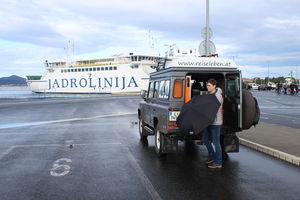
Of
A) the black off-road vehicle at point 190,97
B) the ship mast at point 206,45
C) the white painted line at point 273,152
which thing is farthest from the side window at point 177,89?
the ship mast at point 206,45

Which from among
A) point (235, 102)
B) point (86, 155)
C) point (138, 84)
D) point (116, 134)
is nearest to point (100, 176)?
point (86, 155)

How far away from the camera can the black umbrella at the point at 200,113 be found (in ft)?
20.4

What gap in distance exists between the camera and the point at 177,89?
7.07 metres

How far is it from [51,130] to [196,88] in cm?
677

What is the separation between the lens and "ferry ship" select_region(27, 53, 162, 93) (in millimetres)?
65000

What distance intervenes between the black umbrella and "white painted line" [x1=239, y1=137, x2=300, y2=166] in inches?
85.0

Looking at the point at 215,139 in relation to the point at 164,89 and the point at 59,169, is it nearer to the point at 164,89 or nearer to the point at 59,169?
the point at 164,89

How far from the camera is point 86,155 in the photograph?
8008mm

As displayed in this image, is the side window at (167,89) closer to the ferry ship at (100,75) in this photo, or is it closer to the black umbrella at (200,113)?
the black umbrella at (200,113)

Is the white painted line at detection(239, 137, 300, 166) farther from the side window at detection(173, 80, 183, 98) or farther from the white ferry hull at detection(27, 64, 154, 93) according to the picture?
the white ferry hull at detection(27, 64, 154, 93)

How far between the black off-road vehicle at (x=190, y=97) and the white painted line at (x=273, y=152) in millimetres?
974

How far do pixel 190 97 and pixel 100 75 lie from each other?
6285 cm

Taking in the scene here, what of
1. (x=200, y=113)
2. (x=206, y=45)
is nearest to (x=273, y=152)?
(x=200, y=113)

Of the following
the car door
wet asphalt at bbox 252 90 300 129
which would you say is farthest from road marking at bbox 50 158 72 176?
wet asphalt at bbox 252 90 300 129
